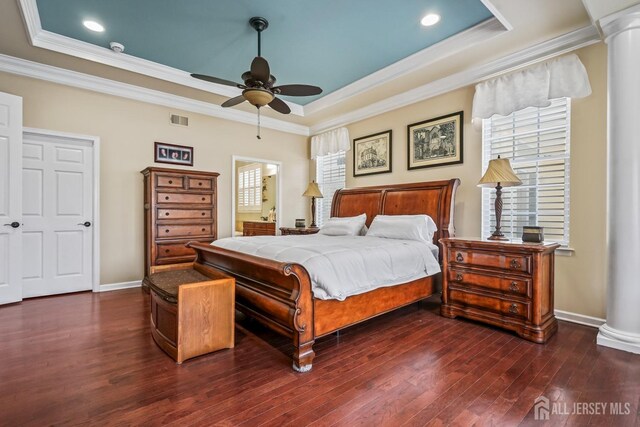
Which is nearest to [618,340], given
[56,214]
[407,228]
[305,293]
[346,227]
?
[407,228]

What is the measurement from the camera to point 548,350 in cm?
251

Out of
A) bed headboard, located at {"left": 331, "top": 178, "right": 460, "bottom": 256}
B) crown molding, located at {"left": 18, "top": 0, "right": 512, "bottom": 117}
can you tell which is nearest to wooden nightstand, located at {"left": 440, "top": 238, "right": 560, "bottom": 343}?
bed headboard, located at {"left": 331, "top": 178, "right": 460, "bottom": 256}

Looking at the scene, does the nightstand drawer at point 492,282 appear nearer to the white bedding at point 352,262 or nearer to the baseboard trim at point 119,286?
the white bedding at point 352,262

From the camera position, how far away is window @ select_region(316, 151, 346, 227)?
5.91 meters

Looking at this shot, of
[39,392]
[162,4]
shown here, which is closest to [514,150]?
[162,4]

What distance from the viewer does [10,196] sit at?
3.58 m

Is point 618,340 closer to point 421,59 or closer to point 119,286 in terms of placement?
point 421,59

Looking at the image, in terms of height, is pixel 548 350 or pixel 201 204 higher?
pixel 201 204

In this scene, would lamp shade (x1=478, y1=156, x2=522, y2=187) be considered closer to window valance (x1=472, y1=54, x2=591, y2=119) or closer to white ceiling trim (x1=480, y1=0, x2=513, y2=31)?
window valance (x1=472, y1=54, x2=591, y2=119)

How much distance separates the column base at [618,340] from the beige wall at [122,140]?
498 cm

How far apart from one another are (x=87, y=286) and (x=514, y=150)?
5.77 metres

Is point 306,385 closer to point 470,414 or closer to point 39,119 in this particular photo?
point 470,414

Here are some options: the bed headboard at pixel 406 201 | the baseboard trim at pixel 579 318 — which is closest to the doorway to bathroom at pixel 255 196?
the bed headboard at pixel 406 201

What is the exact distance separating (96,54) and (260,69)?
2.32 metres
